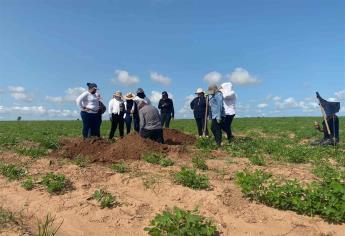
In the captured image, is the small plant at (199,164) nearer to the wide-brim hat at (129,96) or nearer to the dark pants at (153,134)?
the dark pants at (153,134)

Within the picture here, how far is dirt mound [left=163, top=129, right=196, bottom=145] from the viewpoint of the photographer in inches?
538

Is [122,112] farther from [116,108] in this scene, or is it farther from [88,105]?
[88,105]

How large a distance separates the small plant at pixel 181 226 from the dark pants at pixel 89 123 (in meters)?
7.21

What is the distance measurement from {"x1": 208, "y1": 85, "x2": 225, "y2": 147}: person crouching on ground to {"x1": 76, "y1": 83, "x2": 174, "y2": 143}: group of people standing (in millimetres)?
1593

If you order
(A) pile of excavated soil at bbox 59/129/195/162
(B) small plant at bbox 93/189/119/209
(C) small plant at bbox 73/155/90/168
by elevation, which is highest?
(A) pile of excavated soil at bbox 59/129/195/162

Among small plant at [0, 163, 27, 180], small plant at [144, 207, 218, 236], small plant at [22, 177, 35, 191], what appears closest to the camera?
small plant at [144, 207, 218, 236]

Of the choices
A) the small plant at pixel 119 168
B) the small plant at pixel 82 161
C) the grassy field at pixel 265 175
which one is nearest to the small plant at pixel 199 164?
the grassy field at pixel 265 175

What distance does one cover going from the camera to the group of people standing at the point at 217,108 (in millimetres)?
12359

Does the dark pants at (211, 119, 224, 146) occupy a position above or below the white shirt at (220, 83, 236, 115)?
below

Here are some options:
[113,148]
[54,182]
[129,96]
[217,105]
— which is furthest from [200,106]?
[54,182]

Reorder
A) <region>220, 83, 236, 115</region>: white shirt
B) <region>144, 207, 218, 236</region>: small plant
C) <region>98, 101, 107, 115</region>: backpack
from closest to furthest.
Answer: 1. <region>144, 207, 218, 236</region>: small plant
2. <region>98, 101, 107, 115</region>: backpack
3. <region>220, 83, 236, 115</region>: white shirt

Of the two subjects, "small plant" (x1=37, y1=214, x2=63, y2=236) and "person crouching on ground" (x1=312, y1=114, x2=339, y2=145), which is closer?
"small plant" (x1=37, y1=214, x2=63, y2=236)

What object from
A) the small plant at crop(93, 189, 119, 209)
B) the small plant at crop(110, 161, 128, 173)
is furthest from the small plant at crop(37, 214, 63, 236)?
the small plant at crop(110, 161, 128, 173)

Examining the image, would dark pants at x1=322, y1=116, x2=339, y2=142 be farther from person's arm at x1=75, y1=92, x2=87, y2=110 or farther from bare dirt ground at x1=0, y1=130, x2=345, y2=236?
person's arm at x1=75, y1=92, x2=87, y2=110
